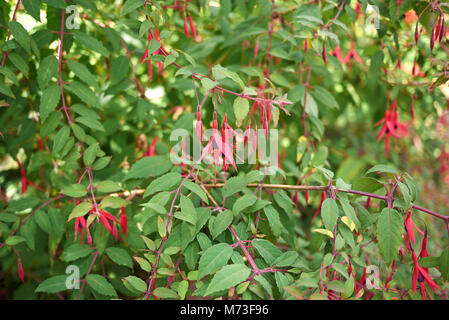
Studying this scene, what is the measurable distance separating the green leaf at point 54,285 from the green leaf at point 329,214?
0.54 meters

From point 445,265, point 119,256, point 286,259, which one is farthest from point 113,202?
point 445,265

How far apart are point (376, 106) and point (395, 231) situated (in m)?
0.94

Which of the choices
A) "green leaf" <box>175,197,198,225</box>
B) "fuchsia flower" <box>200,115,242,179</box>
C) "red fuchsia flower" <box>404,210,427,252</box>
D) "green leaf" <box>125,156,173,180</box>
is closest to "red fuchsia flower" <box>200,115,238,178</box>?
"fuchsia flower" <box>200,115,242,179</box>

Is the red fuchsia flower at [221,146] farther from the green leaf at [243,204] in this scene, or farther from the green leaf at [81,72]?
the green leaf at [81,72]

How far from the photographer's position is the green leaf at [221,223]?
72 centimetres

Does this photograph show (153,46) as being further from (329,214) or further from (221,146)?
(329,214)

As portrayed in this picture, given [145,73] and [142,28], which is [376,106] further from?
[142,28]

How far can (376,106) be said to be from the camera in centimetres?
151

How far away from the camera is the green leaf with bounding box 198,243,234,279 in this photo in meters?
0.65

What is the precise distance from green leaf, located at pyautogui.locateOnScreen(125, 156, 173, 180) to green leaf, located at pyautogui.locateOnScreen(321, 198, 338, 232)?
339 millimetres

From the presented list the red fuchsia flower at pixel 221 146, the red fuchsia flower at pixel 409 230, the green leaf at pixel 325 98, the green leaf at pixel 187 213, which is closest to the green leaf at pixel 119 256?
the green leaf at pixel 187 213

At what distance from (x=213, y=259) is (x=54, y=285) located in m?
0.36

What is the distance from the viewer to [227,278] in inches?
24.3

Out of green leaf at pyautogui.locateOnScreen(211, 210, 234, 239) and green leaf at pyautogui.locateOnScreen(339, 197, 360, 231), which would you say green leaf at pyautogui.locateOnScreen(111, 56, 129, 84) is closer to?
green leaf at pyautogui.locateOnScreen(211, 210, 234, 239)
